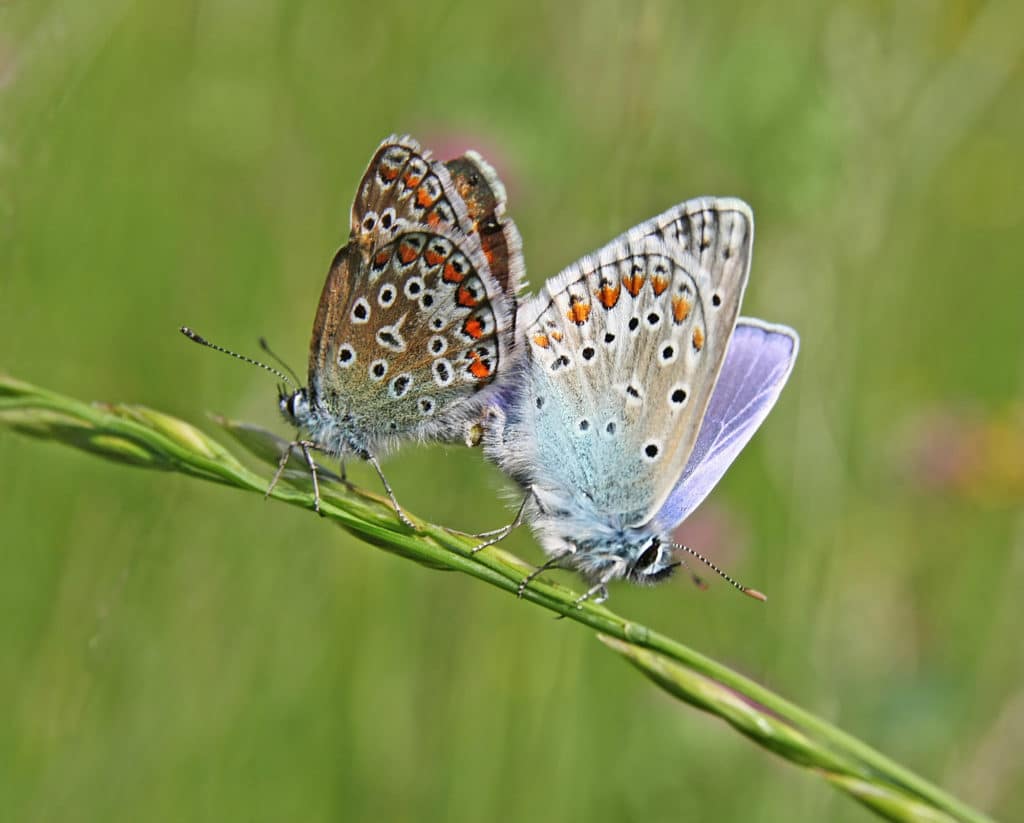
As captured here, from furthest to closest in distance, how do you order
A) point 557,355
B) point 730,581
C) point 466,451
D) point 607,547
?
point 466,451 < point 557,355 < point 607,547 < point 730,581

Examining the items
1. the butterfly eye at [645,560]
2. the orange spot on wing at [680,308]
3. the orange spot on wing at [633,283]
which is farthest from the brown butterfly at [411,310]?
the butterfly eye at [645,560]

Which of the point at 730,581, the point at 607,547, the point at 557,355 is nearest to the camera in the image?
the point at 730,581

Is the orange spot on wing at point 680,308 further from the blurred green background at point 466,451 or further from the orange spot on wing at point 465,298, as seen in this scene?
the blurred green background at point 466,451

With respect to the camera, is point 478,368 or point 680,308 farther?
point 478,368

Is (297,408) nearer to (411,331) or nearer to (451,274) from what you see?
(411,331)

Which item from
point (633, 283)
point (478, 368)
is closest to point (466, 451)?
point (478, 368)

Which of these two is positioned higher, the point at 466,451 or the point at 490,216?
the point at 490,216
